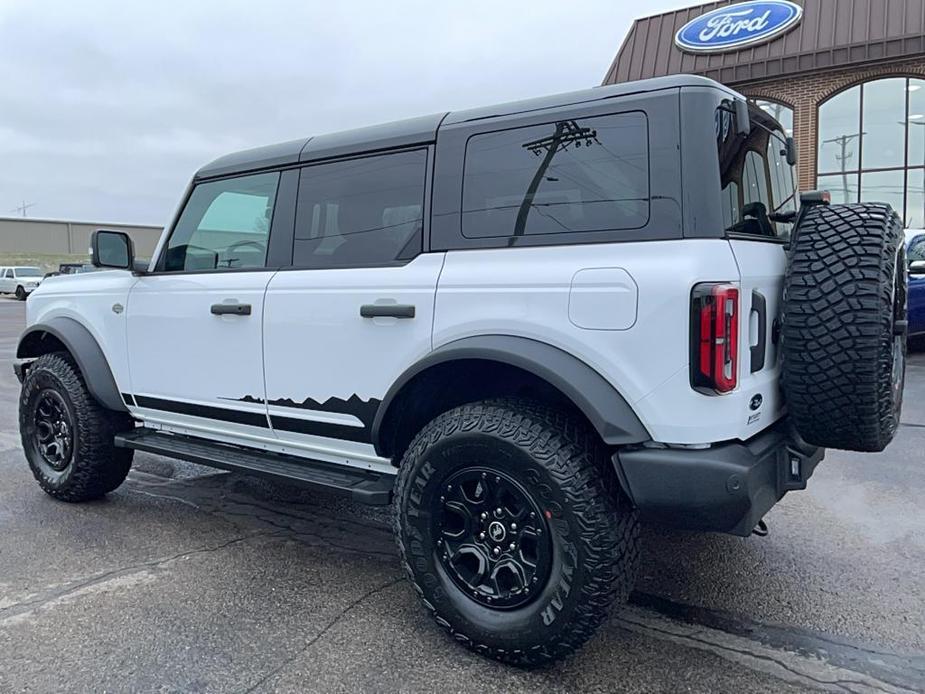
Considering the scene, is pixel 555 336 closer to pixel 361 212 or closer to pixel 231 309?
pixel 361 212

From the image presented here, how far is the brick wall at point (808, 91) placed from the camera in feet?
52.7

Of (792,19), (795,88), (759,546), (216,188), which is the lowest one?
Result: (759,546)

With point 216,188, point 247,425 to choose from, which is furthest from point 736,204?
point 216,188

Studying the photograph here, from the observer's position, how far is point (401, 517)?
2920mm

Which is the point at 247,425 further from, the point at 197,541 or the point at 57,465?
the point at 57,465

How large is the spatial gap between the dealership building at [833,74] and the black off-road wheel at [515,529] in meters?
16.2

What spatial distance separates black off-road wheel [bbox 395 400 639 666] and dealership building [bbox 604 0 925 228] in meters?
16.2

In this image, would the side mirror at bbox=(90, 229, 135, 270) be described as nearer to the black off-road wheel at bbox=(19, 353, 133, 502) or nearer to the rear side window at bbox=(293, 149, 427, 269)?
the black off-road wheel at bbox=(19, 353, 133, 502)

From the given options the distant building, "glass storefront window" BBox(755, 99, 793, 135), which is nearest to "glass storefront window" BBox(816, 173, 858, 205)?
"glass storefront window" BBox(755, 99, 793, 135)

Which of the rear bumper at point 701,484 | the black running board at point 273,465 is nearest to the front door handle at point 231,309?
the black running board at point 273,465

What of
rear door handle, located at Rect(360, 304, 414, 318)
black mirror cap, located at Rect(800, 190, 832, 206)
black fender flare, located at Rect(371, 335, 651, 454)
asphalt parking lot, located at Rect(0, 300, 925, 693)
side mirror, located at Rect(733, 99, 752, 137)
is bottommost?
asphalt parking lot, located at Rect(0, 300, 925, 693)

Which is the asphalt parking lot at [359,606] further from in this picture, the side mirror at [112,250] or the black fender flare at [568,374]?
the side mirror at [112,250]

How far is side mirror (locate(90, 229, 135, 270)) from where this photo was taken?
407 cm

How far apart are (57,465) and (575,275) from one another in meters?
3.57
